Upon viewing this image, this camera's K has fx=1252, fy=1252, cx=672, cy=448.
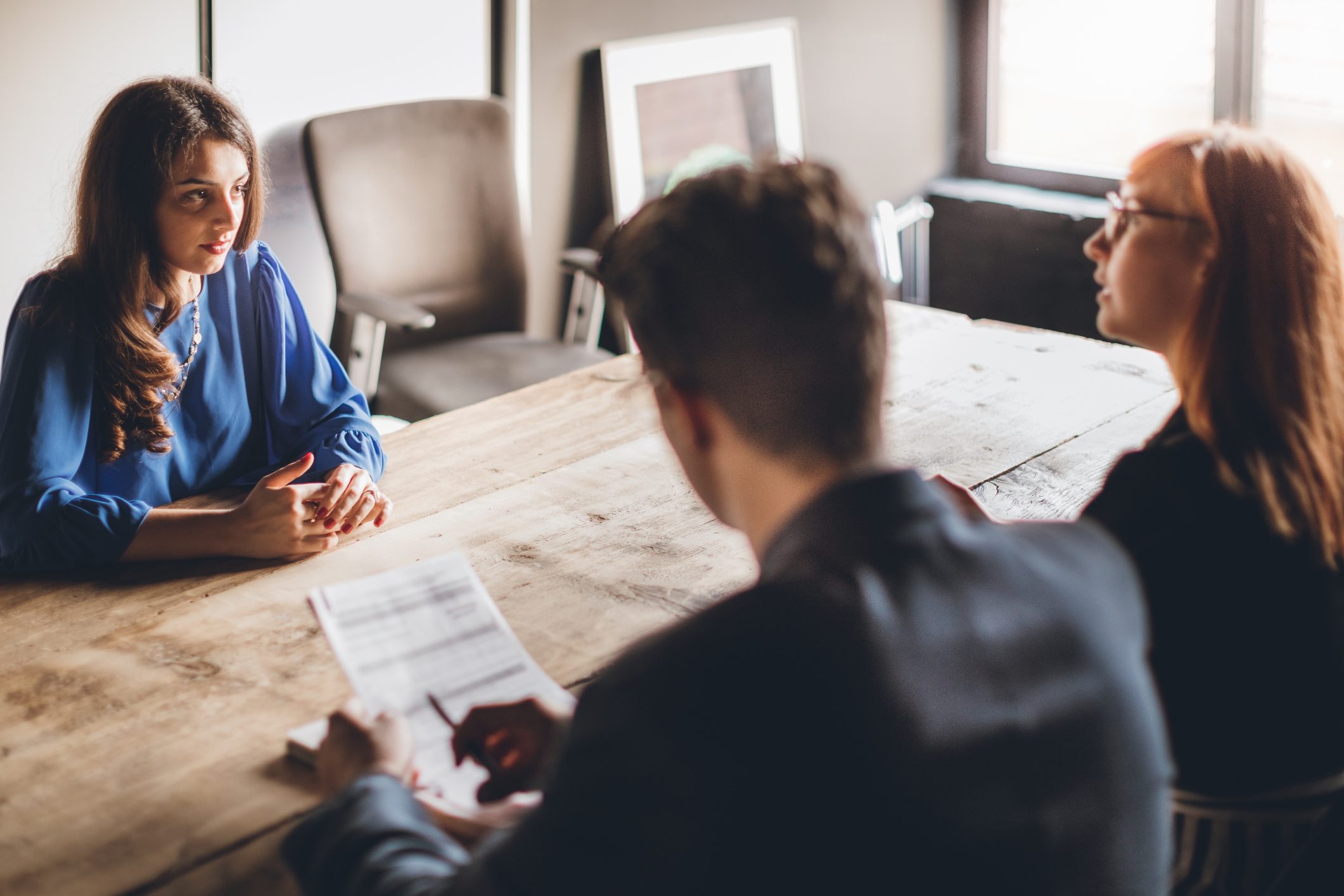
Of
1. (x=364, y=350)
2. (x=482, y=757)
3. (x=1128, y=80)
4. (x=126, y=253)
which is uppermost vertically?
(x=1128, y=80)

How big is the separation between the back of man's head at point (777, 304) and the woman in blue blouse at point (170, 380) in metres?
0.93

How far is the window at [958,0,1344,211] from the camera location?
12.3 ft

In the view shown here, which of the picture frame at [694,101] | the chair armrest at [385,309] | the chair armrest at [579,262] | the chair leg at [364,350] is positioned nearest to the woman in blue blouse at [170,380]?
the chair armrest at [385,309]

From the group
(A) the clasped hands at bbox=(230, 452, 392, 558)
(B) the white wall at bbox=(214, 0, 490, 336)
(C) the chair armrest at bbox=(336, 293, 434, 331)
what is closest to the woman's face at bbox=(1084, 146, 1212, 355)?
(A) the clasped hands at bbox=(230, 452, 392, 558)

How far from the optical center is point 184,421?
6.05 feet

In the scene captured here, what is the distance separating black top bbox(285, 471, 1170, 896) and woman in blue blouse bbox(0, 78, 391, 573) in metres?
0.94

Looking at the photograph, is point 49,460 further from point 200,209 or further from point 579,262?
point 579,262

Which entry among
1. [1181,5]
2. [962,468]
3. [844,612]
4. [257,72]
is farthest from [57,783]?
[1181,5]

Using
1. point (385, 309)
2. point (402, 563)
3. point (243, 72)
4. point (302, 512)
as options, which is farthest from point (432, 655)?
point (243, 72)

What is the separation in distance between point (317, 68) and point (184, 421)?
4.99ft

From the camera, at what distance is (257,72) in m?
2.94

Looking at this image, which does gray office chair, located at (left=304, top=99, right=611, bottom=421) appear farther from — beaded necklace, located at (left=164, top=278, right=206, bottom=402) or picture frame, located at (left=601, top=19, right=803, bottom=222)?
beaded necklace, located at (left=164, top=278, right=206, bottom=402)

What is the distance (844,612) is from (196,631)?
945 mm

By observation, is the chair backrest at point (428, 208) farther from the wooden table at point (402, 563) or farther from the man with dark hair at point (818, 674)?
the man with dark hair at point (818, 674)
